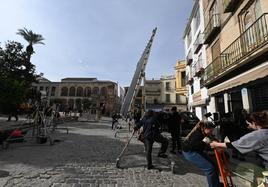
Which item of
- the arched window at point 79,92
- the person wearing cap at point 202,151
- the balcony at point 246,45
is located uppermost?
the arched window at point 79,92

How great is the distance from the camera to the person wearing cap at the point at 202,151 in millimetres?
3341

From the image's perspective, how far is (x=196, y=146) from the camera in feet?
11.6

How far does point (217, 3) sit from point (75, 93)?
65376mm

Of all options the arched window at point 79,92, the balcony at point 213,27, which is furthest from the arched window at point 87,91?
the balcony at point 213,27

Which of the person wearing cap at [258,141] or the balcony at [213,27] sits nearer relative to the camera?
the person wearing cap at [258,141]

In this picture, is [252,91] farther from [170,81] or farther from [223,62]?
[170,81]

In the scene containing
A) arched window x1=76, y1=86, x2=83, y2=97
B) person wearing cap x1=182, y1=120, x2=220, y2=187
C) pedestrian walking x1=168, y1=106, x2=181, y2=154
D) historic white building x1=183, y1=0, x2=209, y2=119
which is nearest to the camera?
person wearing cap x1=182, y1=120, x2=220, y2=187

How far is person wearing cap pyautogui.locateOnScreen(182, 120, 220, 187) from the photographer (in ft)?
11.0

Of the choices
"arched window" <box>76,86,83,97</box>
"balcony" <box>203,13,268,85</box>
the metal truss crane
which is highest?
"arched window" <box>76,86,83,97</box>

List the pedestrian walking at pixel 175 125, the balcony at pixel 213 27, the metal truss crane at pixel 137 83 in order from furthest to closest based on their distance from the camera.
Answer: the balcony at pixel 213 27 → the pedestrian walking at pixel 175 125 → the metal truss crane at pixel 137 83

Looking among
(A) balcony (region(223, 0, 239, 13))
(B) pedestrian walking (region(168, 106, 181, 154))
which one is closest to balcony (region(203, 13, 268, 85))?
(A) balcony (region(223, 0, 239, 13))

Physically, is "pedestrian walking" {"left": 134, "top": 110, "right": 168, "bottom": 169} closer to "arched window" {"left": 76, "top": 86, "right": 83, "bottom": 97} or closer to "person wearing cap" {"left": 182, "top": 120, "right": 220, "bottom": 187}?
"person wearing cap" {"left": 182, "top": 120, "right": 220, "bottom": 187}

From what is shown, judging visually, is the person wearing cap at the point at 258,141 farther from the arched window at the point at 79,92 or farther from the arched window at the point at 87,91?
the arched window at the point at 79,92

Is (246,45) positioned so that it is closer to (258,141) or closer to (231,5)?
(231,5)
